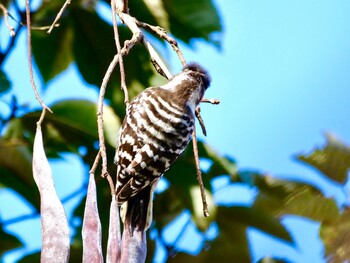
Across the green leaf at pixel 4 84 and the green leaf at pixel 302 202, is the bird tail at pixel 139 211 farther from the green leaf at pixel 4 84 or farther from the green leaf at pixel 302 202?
the green leaf at pixel 4 84

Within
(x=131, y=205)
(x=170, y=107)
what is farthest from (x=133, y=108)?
(x=131, y=205)

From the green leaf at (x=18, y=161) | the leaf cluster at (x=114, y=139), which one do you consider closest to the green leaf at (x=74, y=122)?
the leaf cluster at (x=114, y=139)

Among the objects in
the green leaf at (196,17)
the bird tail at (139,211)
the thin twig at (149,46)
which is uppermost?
the thin twig at (149,46)

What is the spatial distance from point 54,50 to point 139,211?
143 cm

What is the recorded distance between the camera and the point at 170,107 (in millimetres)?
2893

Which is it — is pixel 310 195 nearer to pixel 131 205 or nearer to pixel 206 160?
pixel 131 205

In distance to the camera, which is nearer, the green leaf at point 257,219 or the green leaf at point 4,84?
the green leaf at point 4,84

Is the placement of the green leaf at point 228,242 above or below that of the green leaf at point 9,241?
above

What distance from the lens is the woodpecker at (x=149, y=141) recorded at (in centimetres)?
274

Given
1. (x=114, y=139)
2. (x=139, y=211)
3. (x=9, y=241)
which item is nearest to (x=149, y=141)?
(x=139, y=211)

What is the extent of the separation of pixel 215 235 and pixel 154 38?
95 cm

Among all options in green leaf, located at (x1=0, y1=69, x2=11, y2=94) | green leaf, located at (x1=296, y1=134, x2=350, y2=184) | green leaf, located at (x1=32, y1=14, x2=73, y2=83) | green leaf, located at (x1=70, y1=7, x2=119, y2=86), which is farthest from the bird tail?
green leaf, located at (x1=32, y1=14, x2=73, y2=83)

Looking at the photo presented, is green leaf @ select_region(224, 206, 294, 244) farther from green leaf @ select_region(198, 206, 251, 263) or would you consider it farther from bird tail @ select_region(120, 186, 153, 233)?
bird tail @ select_region(120, 186, 153, 233)

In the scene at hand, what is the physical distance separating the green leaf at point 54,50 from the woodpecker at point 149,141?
41.9 inches
